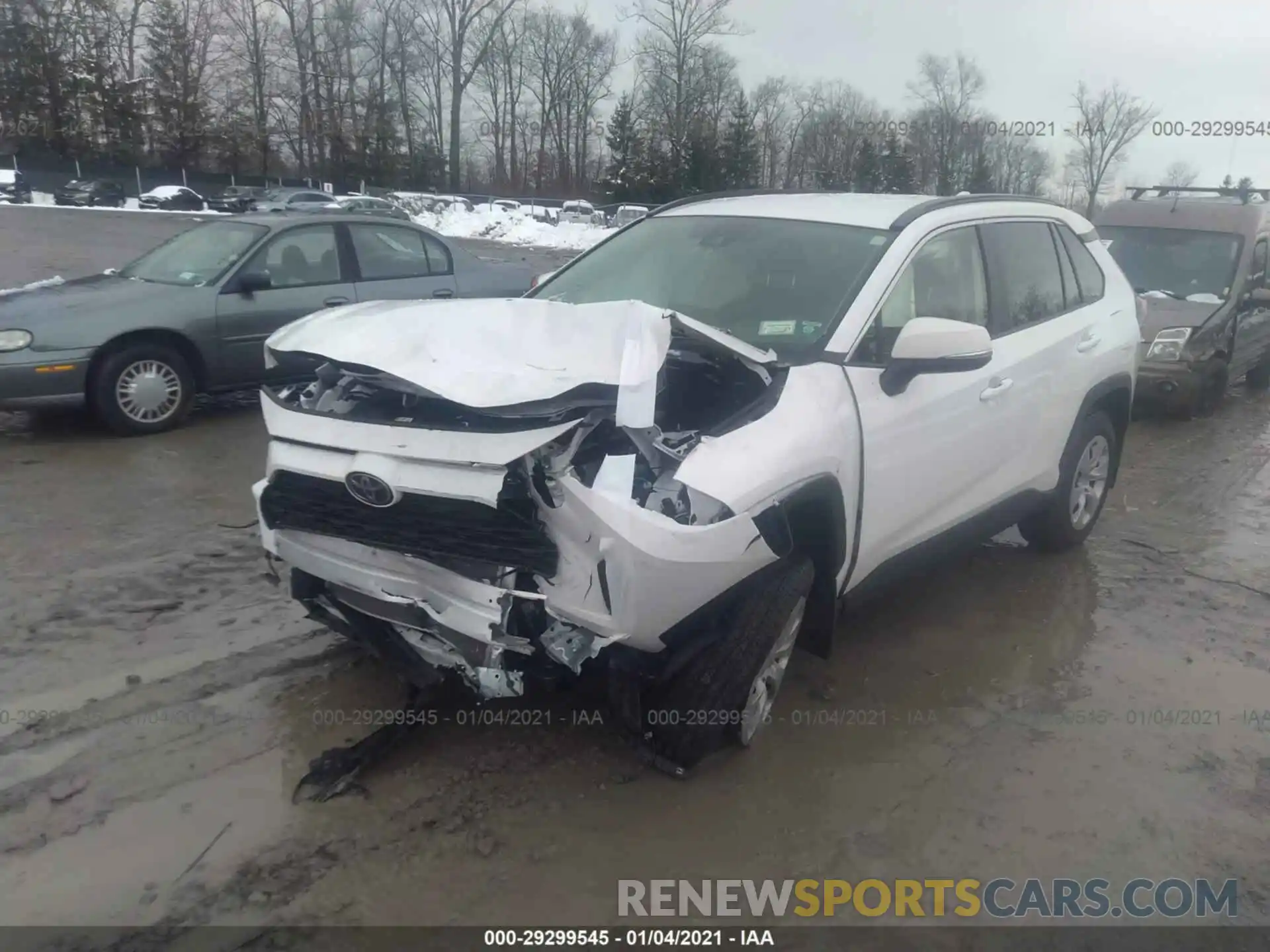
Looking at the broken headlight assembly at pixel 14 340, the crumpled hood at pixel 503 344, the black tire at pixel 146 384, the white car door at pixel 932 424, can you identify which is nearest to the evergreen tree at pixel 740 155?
the black tire at pixel 146 384

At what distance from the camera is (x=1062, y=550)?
5547mm

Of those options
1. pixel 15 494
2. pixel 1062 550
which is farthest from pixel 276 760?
pixel 1062 550

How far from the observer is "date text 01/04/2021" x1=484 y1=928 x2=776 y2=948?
2596 millimetres

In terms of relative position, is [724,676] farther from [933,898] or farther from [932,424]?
[932,424]

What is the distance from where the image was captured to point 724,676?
3043mm

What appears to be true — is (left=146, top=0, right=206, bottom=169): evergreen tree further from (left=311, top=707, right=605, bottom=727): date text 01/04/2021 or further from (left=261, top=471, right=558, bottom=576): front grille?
(left=261, top=471, right=558, bottom=576): front grille

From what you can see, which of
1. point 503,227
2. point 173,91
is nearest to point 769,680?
point 503,227

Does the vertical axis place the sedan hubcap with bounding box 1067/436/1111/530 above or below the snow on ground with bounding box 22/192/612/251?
below

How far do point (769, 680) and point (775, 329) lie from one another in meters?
1.31

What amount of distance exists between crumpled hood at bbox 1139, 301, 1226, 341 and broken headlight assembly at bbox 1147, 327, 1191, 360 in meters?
0.07

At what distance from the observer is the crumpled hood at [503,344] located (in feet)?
9.18

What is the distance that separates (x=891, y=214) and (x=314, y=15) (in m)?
63.5

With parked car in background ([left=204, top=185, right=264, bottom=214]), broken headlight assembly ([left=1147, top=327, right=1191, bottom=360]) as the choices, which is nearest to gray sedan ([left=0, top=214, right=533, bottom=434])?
broken headlight assembly ([left=1147, top=327, right=1191, bottom=360])

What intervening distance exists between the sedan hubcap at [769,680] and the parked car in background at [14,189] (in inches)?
1758
